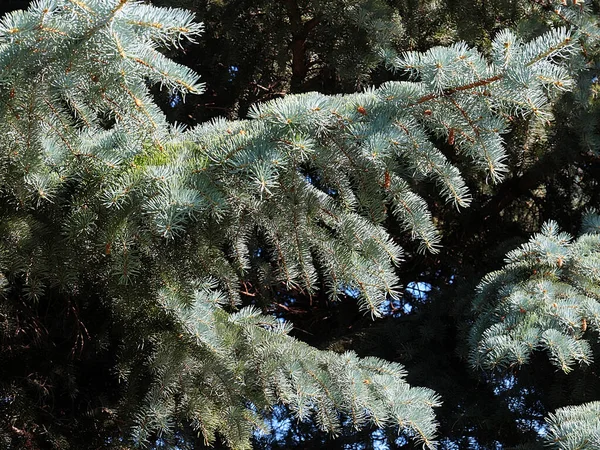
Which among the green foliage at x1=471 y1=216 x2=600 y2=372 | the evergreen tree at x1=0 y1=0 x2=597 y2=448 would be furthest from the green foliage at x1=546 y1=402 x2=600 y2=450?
the green foliage at x1=471 y1=216 x2=600 y2=372

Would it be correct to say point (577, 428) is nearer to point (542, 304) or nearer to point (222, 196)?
point (542, 304)

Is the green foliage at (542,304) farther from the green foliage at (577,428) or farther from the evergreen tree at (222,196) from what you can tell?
the green foliage at (577,428)

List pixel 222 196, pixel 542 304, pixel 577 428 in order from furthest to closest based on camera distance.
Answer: pixel 542 304 < pixel 577 428 < pixel 222 196

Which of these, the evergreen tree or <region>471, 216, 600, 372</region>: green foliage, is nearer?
the evergreen tree

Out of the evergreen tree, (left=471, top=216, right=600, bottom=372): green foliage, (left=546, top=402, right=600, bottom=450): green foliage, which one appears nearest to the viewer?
the evergreen tree

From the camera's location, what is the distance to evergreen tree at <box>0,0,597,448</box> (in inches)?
50.1

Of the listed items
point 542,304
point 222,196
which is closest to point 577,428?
point 542,304

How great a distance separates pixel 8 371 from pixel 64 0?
1.96 meters

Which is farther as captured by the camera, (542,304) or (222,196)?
(542,304)

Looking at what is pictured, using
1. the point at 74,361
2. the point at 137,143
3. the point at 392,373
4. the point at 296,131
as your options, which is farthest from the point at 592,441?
the point at 74,361

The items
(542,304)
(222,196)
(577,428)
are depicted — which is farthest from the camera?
(542,304)

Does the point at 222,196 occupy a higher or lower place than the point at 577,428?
higher

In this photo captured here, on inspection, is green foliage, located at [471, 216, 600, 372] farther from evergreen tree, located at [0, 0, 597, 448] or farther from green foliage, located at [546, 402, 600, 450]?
green foliage, located at [546, 402, 600, 450]

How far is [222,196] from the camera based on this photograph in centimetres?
137
